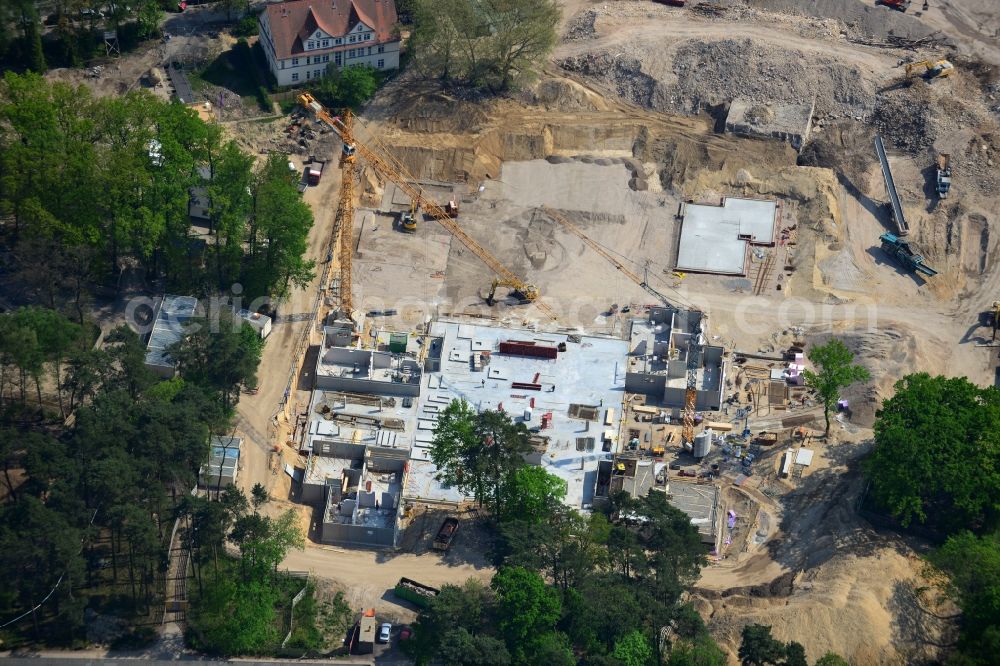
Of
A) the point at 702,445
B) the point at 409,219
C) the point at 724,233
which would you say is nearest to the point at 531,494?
the point at 702,445

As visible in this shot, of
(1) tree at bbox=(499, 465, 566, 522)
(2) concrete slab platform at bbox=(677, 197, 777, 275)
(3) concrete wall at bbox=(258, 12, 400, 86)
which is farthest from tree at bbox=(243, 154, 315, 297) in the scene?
(2) concrete slab platform at bbox=(677, 197, 777, 275)

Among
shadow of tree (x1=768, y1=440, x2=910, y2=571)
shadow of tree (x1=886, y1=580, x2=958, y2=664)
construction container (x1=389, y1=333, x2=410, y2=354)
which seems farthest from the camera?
construction container (x1=389, y1=333, x2=410, y2=354)

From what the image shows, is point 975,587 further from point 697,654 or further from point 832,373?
point 832,373

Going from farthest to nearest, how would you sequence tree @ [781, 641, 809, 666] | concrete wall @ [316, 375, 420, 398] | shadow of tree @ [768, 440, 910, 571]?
1. concrete wall @ [316, 375, 420, 398]
2. shadow of tree @ [768, 440, 910, 571]
3. tree @ [781, 641, 809, 666]

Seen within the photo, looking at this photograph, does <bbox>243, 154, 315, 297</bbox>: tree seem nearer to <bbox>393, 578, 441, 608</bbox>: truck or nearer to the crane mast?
the crane mast

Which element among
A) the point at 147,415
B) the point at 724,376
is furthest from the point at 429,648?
the point at 724,376
